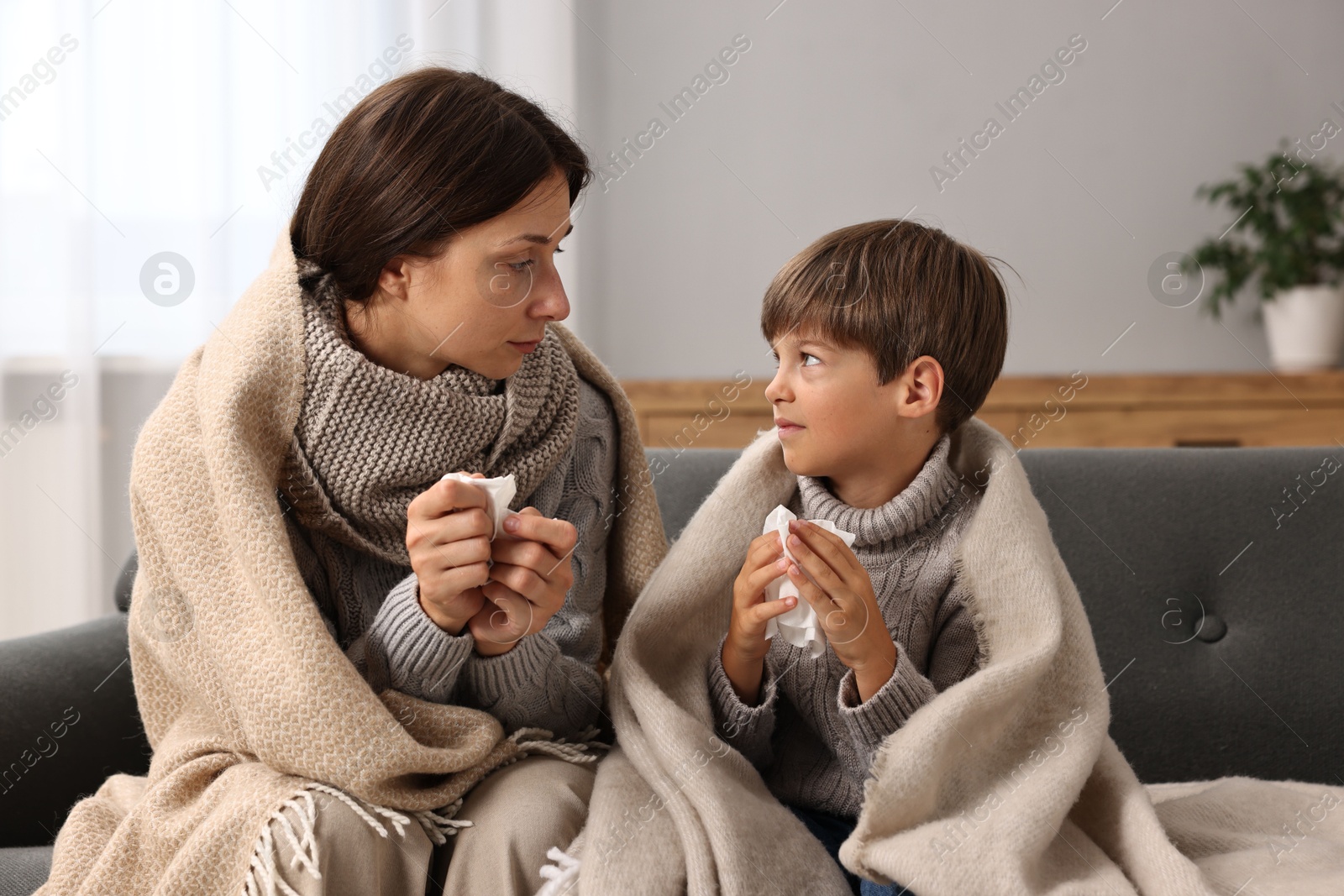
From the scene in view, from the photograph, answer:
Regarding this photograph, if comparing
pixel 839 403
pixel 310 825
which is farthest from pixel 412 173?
pixel 310 825

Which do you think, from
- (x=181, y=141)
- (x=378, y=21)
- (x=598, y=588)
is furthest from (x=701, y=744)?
(x=378, y=21)

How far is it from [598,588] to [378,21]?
1.91m

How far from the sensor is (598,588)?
1176mm

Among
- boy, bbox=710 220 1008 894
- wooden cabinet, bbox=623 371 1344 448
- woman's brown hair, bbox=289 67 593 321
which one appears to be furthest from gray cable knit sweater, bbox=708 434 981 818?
wooden cabinet, bbox=623 371 1344 448

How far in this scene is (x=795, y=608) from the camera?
934mm

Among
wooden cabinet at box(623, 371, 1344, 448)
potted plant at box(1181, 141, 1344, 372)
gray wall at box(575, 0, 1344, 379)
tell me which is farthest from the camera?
gray wall at box(575, 0, 1344, 379)

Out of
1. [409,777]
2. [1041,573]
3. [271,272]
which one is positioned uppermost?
[271,272]

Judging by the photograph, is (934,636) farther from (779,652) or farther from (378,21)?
(378,21)

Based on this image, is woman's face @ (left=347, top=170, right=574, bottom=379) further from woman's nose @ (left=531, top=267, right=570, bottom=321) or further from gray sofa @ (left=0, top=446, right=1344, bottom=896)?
gray sofa @ (left=0, top=446, right=1344, bottom=896)

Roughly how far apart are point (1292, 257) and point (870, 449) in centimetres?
214

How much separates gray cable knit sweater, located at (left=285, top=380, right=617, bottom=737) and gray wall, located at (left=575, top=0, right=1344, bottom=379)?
6.19 ft

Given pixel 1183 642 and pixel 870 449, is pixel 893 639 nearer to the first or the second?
pixel 870 449

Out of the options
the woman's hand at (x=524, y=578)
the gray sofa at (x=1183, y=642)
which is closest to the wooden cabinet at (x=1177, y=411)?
the gray sofa at (x=1183, y=642)

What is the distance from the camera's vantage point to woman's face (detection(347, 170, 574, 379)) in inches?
39.0
